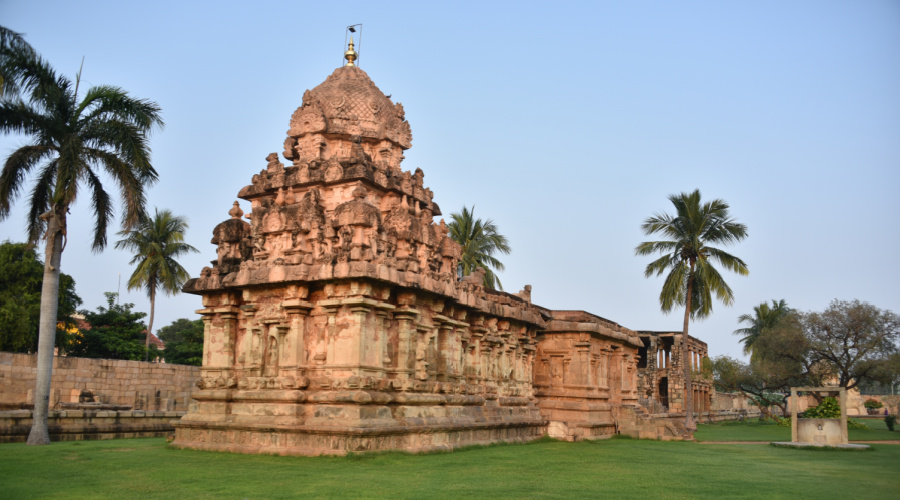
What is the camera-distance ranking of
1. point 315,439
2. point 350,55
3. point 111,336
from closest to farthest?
point 315,439, point 350,55, point 111,336

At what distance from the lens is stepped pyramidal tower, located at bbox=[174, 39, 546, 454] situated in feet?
46.5

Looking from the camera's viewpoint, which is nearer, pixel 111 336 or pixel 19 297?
pixel 19 297

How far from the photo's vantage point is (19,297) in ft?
105

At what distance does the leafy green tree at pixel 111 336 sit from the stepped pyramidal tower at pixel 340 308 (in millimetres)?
23605

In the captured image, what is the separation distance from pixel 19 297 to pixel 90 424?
59.9ft

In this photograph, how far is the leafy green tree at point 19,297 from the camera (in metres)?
30.4

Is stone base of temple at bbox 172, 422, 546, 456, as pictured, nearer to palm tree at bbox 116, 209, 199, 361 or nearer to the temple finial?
the temple finial

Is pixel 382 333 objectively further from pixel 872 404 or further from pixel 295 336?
pixel 872 404

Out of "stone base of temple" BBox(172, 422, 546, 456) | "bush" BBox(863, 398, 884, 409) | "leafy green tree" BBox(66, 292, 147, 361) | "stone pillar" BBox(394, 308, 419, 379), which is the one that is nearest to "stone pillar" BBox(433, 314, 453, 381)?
"stone base of temple" BBox(172, 422, 546, 456)

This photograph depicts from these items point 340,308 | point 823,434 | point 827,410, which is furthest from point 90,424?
point 827,410

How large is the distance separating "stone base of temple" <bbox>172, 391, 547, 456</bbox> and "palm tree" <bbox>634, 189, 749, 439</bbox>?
17.9 meters

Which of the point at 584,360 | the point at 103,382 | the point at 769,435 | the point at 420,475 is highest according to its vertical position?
the point at 584,360

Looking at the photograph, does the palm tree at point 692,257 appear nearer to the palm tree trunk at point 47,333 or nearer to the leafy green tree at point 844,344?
the leafy green tree at point 844,344

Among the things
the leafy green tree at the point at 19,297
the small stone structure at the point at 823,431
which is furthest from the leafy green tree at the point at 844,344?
the leafy green tree at the point at 19,297
